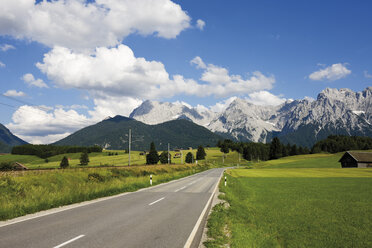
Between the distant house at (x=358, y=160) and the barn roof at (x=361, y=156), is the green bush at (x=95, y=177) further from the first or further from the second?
the barn roof at (x=361, y=156)

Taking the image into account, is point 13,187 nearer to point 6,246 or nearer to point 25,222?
point 25,222

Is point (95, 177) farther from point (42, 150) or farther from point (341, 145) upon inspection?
point (341, 145)

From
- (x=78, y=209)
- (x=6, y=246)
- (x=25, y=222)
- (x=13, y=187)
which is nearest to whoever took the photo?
(x=6, y=246)

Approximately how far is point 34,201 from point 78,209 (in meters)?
2.50

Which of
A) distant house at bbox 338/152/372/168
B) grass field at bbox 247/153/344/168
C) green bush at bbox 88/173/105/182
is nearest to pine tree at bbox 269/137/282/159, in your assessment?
grass field at bbox 247/153/344/168

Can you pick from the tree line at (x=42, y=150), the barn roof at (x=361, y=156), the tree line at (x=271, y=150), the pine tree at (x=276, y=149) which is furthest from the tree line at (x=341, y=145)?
the tree line at (x=42, y=150)

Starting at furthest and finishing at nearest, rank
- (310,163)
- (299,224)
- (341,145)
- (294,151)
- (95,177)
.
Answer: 1. (341,145)
2. (294,151)
3. (310,163)
4. (95,177)
5. (299,224)

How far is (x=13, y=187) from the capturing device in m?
14.2

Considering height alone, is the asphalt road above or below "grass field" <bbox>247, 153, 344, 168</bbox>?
above

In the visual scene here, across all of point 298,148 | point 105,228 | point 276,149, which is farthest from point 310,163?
point 105,228

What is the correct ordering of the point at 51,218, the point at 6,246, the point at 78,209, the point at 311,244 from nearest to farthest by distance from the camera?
1. the point at 6,246
2. the point at 311,244
3. the point at 51,218
4. the point at 78,209

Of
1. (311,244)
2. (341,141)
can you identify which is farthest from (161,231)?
(341,141)

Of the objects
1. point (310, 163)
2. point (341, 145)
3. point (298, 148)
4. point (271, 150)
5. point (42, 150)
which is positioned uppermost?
point (341, 145)

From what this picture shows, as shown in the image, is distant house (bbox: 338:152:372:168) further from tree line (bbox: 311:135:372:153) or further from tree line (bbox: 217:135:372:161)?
tree line (bbox: 311:135:372:153)
